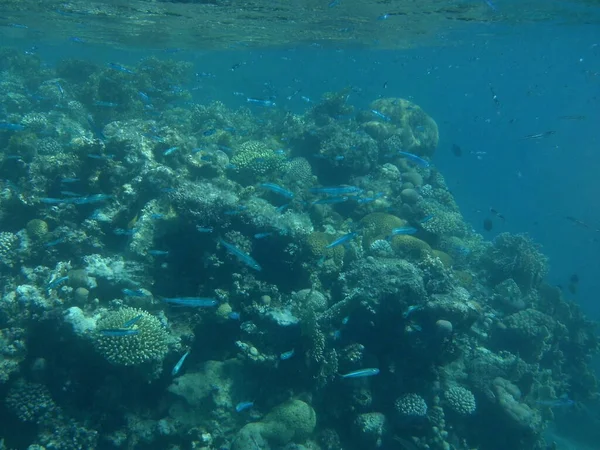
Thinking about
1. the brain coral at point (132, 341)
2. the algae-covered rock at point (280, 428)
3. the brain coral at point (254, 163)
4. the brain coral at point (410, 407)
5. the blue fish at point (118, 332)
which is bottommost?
the brain coral at point (410, 407)

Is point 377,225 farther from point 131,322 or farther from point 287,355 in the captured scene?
point 131,322

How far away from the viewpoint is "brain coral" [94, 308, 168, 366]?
258 inches

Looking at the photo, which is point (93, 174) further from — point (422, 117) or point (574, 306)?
point (574, 306)

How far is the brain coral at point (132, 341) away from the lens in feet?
21.5

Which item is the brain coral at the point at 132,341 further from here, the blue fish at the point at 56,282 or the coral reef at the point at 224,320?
the blue fish at the point at 56,282

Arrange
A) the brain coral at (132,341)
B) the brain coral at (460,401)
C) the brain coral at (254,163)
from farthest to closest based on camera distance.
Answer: the brain coral at (254,163), the brain coral at (460,401), the brain coral at (132,341)

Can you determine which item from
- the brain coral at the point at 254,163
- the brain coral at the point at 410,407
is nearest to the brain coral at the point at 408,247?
the brain coral at the point at 410,407

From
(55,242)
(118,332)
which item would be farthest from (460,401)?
(55,242)

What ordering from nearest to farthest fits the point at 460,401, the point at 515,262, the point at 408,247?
the point at 460,401 < the point at 408,247 < the point at 515,262

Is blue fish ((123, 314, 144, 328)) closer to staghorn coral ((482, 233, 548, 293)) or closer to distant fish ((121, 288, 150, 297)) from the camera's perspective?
distant fish ((121, 288, 150, 297))

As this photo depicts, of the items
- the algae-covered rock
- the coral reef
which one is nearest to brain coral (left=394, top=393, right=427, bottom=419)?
the coral reef

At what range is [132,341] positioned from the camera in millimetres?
6648

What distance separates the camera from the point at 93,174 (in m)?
9.82

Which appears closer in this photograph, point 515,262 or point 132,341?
point 132,341
